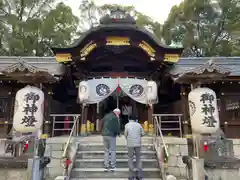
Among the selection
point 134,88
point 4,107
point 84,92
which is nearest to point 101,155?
point 84,92

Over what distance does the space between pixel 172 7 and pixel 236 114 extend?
1790 cm

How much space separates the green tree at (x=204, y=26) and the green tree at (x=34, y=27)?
37.8 ft

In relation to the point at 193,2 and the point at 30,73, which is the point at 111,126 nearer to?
the point at 30,73

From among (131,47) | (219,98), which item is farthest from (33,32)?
(219,98)

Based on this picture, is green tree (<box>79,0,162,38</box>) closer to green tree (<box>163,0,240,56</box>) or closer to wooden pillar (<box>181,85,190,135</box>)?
green tree (<box>163,0,240,56</box>)

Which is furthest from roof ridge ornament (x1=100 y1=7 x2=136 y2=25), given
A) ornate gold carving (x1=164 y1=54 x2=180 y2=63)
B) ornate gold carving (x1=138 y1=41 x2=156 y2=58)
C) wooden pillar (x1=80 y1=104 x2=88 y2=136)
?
wooden pillar (x1=80 y1=104 x2=88 y2=136)

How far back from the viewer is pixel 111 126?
5.95 metres

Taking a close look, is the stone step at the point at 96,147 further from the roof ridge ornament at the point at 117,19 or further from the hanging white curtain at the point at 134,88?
the roof ridge ornament at the point at 117,19

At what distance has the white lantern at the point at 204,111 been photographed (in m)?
5.52

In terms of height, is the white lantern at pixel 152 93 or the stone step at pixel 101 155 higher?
the white lantern at pixel 152 93

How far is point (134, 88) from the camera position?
9586 millimetres

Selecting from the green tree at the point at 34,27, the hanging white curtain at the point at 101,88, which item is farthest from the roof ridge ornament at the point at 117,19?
the green tree at the point at 34,27

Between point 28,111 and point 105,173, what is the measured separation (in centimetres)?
277

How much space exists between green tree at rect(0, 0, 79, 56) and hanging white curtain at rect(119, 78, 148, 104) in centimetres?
1403
